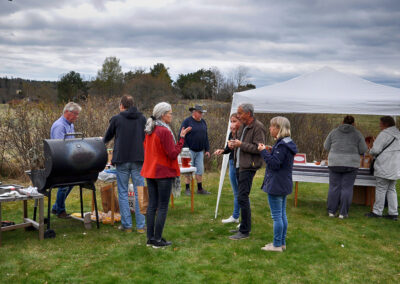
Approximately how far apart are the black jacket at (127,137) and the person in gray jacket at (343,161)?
3.37 metres

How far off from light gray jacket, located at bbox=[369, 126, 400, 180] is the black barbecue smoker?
4.45 metres

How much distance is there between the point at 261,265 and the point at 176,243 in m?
1.22

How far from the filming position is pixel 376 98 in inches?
246

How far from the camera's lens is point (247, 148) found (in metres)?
4.76

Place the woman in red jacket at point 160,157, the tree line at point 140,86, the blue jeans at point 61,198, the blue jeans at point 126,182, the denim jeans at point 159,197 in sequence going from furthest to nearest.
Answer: the tree line at point 140,86 → the blue jeans at point 61,198 → the blue jeans at point 126,182 → the denim jeans at point 159,197 → the woman in red jacket at point 160,157

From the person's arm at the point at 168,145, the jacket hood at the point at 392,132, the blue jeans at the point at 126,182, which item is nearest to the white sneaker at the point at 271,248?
the person's arm at the point at 168,145

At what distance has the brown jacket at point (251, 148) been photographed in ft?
15.7

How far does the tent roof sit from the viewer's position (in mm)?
6246

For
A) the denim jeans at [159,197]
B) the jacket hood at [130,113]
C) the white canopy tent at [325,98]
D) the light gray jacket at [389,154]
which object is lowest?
the denim jeans at [159,197]

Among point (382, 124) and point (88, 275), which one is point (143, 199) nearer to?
point (88, 275)

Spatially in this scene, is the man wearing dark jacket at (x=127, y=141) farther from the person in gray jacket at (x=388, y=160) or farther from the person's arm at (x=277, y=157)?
the person in gray jacket at (x=388, y=160)

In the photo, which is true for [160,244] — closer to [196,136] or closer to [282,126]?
[282,126]

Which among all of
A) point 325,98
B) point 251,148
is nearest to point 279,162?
point 251,148

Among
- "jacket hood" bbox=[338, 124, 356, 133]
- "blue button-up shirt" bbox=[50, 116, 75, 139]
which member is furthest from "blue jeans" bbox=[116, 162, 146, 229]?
"jacket hood" bbox=[338, 124, 356, 133]
